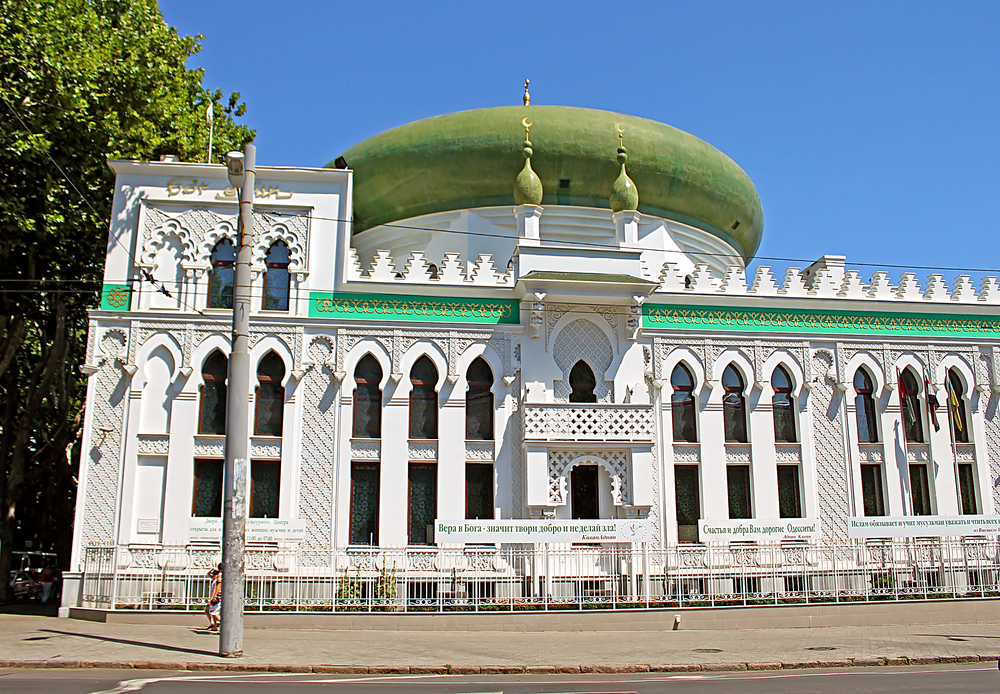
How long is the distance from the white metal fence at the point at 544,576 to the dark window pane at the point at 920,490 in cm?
169

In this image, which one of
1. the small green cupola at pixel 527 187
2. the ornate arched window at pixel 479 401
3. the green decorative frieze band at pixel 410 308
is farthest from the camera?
the small green cupola at pixel 527 187

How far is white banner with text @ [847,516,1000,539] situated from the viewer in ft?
59.1

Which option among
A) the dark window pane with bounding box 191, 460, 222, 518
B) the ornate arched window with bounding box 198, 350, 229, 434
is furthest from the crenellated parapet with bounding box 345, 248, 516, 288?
the dark window pane with bounding box 191, 460, 222, 518

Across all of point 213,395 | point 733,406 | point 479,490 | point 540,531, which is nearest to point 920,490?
point 733,406

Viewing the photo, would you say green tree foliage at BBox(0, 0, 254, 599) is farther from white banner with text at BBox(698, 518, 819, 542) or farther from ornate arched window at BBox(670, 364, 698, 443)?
white banner with text at BBox(698, 518, 819, 542)

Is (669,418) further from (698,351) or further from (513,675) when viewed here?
(513,675)

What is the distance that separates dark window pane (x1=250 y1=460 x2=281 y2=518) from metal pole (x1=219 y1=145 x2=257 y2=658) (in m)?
6.13

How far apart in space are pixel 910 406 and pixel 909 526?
11.5 ft

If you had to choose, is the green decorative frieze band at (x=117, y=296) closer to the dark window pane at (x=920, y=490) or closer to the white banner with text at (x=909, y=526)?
the white banner with text at (x=909, y=526)

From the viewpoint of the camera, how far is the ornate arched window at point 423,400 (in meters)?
18.9

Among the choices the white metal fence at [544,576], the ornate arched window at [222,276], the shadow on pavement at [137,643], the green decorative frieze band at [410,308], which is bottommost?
the shadow on pavement at [137,643]

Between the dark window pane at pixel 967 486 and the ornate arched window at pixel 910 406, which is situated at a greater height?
the ornate arched window at pixel 910 406

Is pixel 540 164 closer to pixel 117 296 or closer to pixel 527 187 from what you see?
pixel 527 187

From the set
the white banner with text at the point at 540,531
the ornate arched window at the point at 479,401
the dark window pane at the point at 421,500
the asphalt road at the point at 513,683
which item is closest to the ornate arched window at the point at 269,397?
the dark window pane at the point at 421,500
